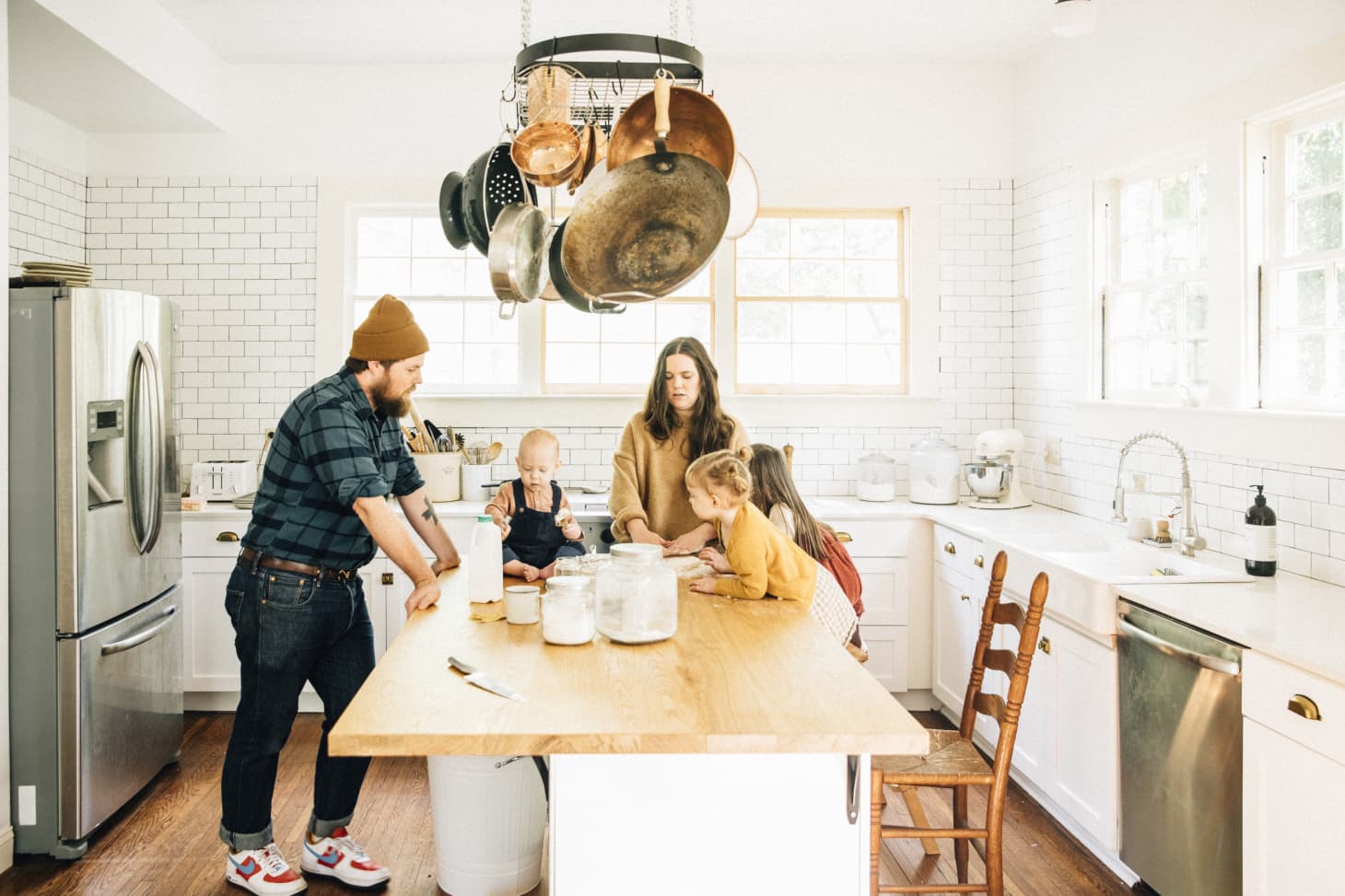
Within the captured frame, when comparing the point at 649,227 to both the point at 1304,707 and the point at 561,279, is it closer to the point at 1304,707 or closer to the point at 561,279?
the point at 561,279

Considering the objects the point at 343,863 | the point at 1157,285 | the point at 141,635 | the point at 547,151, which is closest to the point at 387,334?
the point at 547,151

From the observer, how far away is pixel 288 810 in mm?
3516

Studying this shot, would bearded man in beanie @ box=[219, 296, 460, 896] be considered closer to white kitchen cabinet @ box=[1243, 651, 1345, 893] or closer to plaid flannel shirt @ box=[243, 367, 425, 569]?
plaid flannel shirt @ box=[243, 367, 425, 569]

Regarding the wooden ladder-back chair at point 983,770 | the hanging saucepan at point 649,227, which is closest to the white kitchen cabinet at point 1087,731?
the wooden ladder-back chair at point 983,770

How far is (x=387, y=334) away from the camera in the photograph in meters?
2.70

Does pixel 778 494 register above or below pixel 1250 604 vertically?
above

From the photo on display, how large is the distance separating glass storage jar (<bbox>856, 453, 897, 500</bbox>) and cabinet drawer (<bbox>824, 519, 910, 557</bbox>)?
1.15ft

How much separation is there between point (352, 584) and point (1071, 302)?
3.33 meters

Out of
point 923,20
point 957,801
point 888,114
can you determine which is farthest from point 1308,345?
point 888,114

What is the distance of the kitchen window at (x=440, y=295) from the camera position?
5.16 m

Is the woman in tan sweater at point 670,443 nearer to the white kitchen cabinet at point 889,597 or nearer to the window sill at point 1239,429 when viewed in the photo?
the white kitchen cabinet at point 889,597

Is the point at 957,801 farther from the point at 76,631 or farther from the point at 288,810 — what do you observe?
the point at 76,631

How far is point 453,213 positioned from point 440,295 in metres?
2.27

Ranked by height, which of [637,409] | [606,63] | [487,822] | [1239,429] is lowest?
[487,822]
